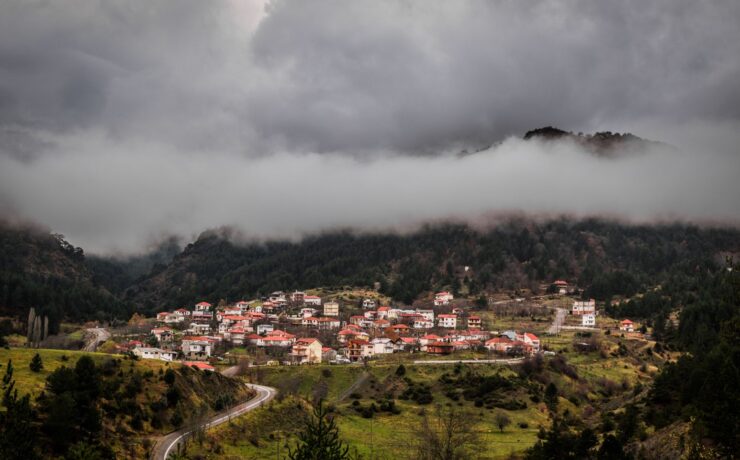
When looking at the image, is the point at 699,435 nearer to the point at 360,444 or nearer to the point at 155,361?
the point at 360,444

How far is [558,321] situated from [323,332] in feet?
203

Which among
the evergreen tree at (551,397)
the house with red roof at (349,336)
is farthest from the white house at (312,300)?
the evergreen tree at (551,397)

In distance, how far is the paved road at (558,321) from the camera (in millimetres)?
146663

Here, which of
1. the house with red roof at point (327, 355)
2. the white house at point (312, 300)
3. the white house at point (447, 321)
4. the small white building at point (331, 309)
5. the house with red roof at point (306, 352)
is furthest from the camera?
the white house at point (312, 300)

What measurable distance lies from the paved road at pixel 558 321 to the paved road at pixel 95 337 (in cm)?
9959

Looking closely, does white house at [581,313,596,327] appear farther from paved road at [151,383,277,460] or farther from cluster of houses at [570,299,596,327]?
paved road at [151,383,277,460]

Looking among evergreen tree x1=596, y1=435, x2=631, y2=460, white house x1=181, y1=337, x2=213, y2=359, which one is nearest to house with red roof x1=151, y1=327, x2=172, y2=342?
white house x1=181, y1=337, x2=213, y2=359

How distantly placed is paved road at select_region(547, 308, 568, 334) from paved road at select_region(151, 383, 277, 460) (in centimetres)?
8009

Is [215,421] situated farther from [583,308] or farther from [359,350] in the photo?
[583,308]

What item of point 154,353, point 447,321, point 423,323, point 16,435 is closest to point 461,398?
point 154,353

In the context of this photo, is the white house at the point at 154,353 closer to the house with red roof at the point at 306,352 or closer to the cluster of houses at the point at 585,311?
the house with red roof at the point at 306,352

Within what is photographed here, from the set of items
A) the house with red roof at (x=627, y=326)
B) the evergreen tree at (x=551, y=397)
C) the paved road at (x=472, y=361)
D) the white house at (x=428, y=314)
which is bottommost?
the evergreen tree at (x=551, y=397)

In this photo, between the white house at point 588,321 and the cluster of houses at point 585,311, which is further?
the cluster of houses at point 585,311

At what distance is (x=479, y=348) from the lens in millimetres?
125562
